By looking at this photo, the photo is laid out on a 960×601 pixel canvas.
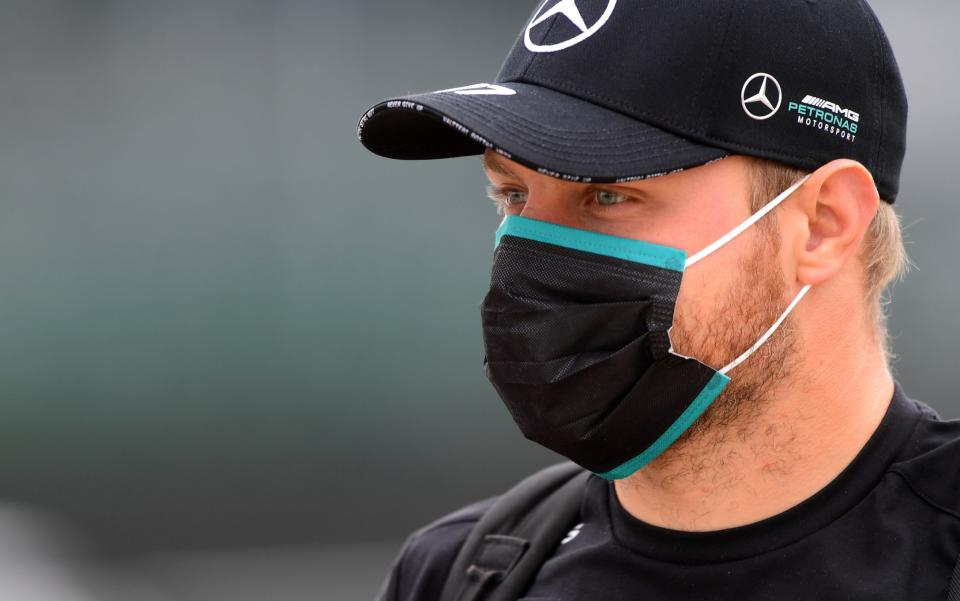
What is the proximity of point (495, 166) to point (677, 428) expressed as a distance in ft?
1.84

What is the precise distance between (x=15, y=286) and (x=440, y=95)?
13.9 feet

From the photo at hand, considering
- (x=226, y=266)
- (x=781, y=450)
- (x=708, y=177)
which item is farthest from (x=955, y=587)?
(x=226, y=266)

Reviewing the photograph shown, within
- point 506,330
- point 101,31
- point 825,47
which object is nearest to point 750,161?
point 825,47

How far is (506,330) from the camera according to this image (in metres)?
1.96

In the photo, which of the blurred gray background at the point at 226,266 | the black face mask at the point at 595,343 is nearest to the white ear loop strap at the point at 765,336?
the black face mask at the point at 595,343

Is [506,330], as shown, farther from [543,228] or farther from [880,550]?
[880,550]

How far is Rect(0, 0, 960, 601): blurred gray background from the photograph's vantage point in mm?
5508

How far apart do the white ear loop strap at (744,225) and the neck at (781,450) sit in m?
0.24

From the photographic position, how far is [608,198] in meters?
1.95

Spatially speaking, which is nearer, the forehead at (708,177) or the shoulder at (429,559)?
the forehead at (708,177)

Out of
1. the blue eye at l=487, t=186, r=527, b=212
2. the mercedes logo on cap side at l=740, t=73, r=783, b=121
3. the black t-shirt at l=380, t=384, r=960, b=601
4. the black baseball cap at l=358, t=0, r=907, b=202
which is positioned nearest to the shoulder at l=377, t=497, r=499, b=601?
the black t-shirt at l=380, t=384, r=960, b=601

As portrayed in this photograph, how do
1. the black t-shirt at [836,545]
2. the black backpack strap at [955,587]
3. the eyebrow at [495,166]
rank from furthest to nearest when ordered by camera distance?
the eyebrow at [495,166], the black t-shirt at [836,545], the black backpack strap at [955,587]

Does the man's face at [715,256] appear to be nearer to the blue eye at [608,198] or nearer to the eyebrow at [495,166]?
the blue eye at [608,198]

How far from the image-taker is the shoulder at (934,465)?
1.88m
